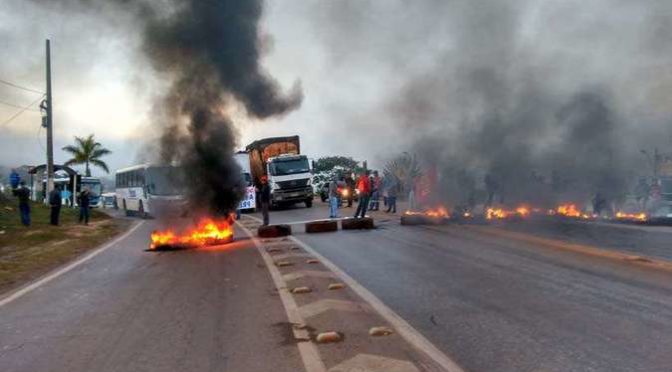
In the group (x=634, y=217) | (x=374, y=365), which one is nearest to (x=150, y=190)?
(x=634, y=217)

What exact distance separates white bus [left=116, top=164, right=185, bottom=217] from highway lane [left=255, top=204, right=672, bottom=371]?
206 inches

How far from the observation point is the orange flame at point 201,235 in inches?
578

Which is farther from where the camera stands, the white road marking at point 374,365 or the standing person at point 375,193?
the standing person at point 375,193

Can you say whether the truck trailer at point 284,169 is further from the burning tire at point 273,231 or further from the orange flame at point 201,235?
the orange flame at point 201,235

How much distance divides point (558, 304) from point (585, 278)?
1891 mm

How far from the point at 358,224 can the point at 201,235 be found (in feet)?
15.4

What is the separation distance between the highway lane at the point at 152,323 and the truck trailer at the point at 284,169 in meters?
22.1

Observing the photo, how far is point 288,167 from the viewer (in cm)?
A: 3353

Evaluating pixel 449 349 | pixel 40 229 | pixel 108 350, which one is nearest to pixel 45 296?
pixel 108 350

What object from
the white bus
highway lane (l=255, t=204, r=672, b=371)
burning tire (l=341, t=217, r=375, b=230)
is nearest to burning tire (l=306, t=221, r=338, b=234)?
burning tire (l=341, t=217, r=375, b=230)

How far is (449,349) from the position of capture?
5113mm

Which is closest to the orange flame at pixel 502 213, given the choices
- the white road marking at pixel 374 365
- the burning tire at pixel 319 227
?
the burning tire at pixel 319 227

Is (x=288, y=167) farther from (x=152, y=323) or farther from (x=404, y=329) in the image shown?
(x=404, y=329)

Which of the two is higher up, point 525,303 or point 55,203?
point 55,203
